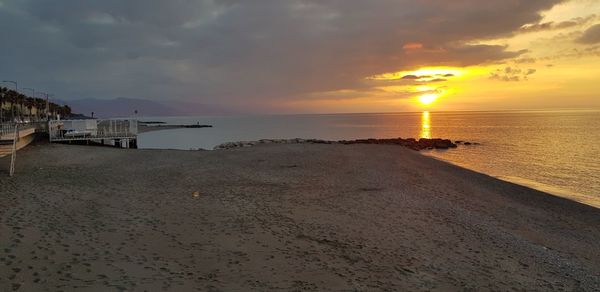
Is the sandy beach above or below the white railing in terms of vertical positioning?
below

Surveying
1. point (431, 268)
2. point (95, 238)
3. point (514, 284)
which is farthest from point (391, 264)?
point (95, 238)

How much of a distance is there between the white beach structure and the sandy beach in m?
17.5

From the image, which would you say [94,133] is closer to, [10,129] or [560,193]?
[10,129]

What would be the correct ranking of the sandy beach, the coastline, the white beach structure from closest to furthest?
the sandy beach < the coastline < the white beach structure

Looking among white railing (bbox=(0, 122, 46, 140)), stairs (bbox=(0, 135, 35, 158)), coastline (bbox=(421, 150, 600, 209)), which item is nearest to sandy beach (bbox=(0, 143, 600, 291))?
coastline (bbox=(421, 150, 600, 209))

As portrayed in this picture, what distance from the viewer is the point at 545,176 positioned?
26.5 meters

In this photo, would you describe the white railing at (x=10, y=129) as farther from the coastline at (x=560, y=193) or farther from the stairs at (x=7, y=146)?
the coastline at (x=560, y=193)

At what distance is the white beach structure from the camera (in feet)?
110

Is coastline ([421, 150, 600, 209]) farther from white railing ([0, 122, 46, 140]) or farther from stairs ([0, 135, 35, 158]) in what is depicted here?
white railing ([0, 122, 46, 140])

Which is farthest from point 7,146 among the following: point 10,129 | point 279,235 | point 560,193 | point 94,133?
point 560,193

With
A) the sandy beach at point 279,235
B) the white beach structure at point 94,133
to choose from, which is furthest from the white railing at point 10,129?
the sandy beach at point 279,235

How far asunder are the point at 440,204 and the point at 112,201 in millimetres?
11568

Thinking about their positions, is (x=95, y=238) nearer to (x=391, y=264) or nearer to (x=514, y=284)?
(x=391, y=264)

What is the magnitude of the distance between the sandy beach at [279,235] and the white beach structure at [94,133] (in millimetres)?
17513
